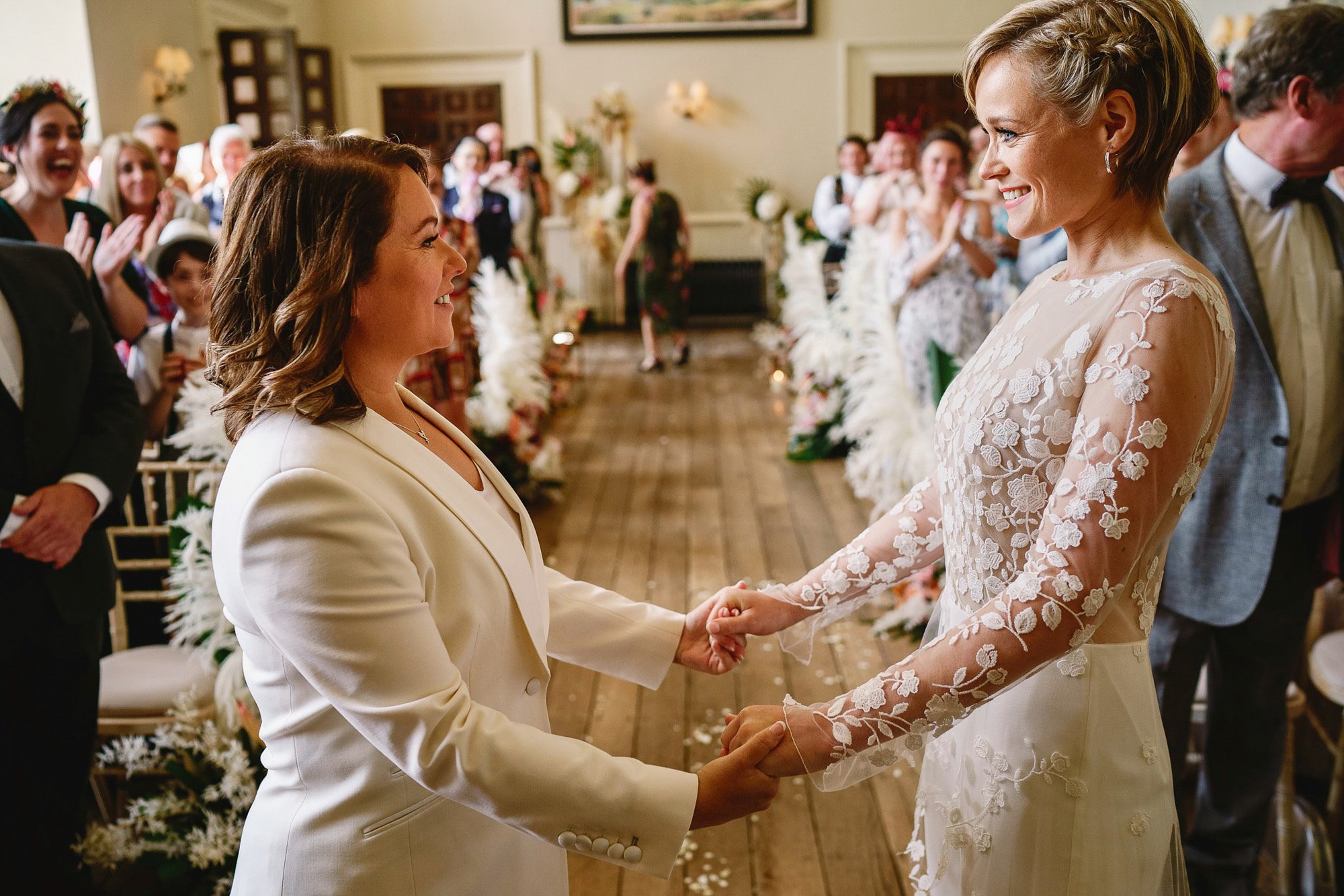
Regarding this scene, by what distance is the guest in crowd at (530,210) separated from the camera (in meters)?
8.20

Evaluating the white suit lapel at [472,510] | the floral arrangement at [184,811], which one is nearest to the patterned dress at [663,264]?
the floral arrangement at [184,811]

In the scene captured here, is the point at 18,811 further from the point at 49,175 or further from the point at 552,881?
the point at 49,175

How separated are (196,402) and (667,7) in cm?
1018

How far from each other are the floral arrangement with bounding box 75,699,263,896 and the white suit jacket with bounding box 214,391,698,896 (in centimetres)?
109

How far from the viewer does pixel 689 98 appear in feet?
37.7

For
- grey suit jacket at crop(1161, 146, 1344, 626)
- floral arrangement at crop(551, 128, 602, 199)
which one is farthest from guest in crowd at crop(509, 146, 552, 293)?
grey suit jacket at crop(1161, 146, 1344, 626)

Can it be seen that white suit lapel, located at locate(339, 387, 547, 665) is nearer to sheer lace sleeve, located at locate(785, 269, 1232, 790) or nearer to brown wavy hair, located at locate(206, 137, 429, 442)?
brown wavy hair, located at locate(206, 137, 429, 442)

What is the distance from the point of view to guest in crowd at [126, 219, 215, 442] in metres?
3.10

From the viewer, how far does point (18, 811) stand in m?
2.17

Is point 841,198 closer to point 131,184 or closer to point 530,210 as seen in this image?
point 530,210

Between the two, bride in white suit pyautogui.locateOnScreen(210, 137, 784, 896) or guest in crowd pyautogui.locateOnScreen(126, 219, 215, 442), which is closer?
bride in white suit pyautogui.locateOnScreen(210, 137, 784, 896)

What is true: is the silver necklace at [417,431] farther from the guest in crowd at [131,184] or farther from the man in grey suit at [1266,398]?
the guest in crowd at [131,184]

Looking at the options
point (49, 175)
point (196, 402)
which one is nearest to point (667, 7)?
point (49, 175)

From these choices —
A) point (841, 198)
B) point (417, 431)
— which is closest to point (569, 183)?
point (841, 198)
